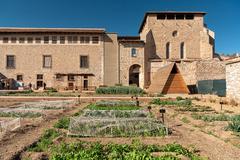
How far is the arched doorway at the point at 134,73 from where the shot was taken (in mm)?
41281

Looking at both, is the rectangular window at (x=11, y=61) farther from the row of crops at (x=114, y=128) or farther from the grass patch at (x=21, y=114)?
the row of crops at (x=114, y=128)

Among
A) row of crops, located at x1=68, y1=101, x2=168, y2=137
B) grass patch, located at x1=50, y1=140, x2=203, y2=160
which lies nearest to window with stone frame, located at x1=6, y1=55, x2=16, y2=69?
row of crops, located at x1=68, y1=101, x2=168, y2=137

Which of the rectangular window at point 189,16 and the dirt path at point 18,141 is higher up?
the rectangular window at point 189,16

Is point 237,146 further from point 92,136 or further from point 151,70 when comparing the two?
point 151,70

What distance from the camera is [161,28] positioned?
43.4 m

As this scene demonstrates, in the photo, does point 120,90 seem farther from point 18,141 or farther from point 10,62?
point 18,141

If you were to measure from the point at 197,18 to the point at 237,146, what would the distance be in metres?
41.4

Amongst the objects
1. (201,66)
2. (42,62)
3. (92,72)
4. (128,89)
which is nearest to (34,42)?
(42,62)

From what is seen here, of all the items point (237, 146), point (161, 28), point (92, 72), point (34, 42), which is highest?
point (161, 28)

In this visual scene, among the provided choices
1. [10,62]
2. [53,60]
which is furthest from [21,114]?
[10,62]

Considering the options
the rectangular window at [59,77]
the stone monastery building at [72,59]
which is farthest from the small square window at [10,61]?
the rectangular window at [59,77]

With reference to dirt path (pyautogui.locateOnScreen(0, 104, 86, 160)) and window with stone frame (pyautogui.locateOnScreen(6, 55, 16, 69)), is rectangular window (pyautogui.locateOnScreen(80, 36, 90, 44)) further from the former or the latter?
dirt path (pyautogui.locateOnScreen(0, 104, 86, 160))

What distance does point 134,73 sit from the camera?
42.5 metres

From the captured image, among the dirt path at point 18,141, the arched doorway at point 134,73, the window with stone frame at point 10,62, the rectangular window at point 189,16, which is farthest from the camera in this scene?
the rectangular window at point 189,16
